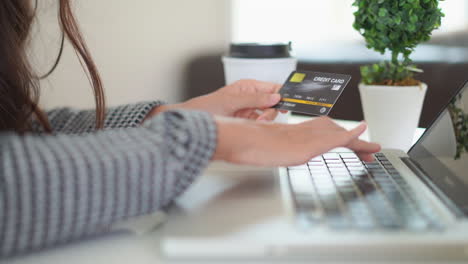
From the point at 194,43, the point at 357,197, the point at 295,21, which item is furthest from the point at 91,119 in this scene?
the point at 295,21

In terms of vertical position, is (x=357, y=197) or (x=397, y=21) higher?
(x=397, y=21)

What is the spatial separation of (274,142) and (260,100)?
0.23m

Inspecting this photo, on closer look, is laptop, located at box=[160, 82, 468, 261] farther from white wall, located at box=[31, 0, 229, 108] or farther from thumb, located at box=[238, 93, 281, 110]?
white wall, located at box=[31, 0, 229, 108]

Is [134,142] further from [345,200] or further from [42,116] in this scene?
[42,116]

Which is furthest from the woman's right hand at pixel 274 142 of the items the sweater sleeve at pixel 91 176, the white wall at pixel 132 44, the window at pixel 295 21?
the window at pixel 295 21

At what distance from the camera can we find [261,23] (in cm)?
160

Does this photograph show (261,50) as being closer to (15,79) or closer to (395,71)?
(395,71)

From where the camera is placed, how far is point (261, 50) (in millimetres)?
1092

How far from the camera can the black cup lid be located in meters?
1.09

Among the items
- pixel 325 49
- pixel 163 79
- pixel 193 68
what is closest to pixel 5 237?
pixel 163 79

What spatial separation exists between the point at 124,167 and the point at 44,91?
650 mm

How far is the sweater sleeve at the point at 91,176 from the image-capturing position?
1.43 feet

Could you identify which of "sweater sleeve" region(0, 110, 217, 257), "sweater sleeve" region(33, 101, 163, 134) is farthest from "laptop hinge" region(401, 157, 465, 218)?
"sweater sleeve" region(33, 101, 163, 134)

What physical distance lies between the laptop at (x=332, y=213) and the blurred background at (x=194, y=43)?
562 mm
